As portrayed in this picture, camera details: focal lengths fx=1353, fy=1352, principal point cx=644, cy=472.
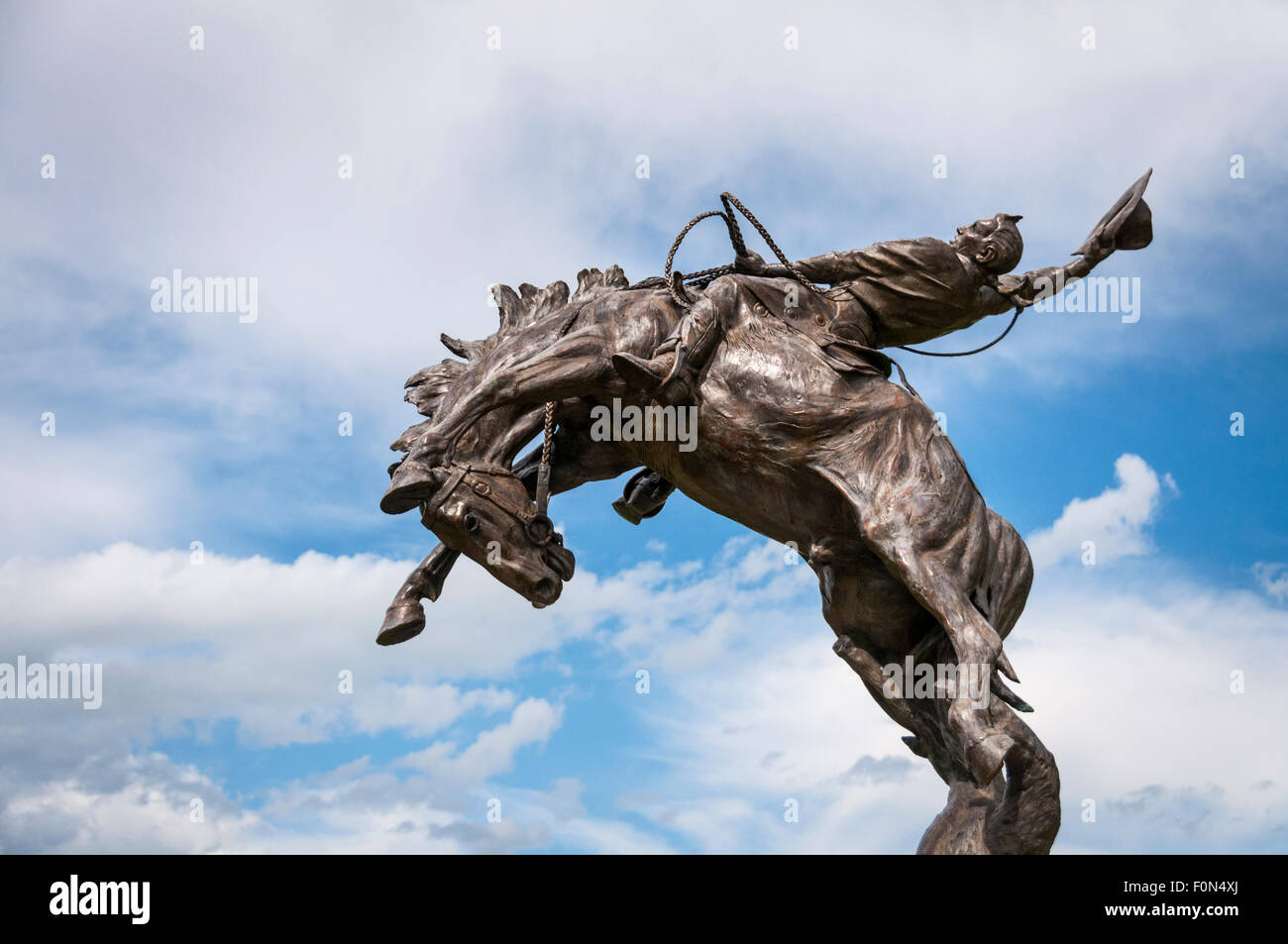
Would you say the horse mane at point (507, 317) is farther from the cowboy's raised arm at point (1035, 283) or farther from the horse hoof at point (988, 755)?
the horse hoof at point (988, 755)

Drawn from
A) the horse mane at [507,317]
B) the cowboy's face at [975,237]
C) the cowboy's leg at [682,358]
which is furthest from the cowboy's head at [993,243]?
the horse mane at [507,317]

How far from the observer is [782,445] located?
701 cm

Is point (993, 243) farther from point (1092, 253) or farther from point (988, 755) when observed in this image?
point (988, 755)

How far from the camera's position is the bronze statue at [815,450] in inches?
→ 270

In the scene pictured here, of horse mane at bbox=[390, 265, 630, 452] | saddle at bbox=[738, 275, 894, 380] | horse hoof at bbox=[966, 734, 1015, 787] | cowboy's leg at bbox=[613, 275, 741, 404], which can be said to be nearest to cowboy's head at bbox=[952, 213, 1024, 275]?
saddle at bbox=[738, 275, 894, 380]

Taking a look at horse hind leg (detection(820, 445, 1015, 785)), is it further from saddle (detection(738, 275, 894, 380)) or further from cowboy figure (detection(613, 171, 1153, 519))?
cowboy figure (detection(613, 171, 1153, 519))

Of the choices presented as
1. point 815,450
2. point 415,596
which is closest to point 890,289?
point 815,450

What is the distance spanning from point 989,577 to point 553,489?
245cm

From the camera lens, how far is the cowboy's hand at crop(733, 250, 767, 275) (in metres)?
7.58

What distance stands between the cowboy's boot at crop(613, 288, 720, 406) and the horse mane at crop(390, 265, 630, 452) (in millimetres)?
774

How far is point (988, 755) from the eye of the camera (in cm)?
618
